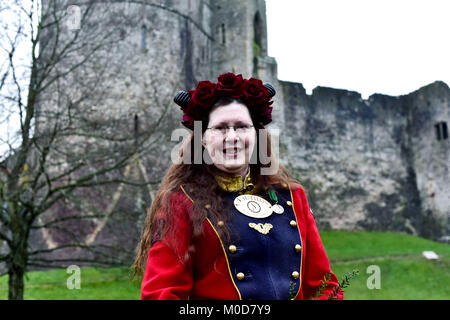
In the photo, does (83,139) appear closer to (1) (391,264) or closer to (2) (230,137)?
(1) (391,264)

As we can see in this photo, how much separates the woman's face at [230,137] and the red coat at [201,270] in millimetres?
241

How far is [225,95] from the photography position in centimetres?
241

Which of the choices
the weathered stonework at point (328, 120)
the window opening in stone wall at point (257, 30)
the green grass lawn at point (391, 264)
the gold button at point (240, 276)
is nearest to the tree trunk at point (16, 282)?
the green grass lawn at point (391, 264)

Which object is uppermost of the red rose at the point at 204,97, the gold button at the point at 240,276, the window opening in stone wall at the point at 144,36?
the window opening in stone wall at the point at 144,36

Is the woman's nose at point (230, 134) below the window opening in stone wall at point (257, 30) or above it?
below

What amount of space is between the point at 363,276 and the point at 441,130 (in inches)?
392

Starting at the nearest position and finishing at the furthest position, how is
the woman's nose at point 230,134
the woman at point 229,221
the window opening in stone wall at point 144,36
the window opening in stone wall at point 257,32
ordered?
the woman at point 229,221
the woman's nose at point 230,134
the window opening in stone wall at point 144,36
the window opening in stone wall at point 257,32

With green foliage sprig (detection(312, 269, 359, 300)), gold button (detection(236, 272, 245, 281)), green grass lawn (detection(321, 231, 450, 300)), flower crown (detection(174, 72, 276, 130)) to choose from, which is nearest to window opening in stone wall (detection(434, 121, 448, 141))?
green grass lawn (detection(321, 231, 450, 300))

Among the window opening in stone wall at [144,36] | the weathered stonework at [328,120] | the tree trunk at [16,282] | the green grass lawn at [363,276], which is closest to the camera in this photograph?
the tree trunk at [16,282]

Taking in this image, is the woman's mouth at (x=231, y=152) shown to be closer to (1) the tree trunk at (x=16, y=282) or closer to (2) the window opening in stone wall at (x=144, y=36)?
(1) the tree trunk at (x=16, y=282)

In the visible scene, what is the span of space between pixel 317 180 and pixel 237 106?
18034mm

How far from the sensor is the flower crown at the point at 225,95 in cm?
239

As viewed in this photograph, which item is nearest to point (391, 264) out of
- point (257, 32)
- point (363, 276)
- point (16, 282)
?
point (363, 276)

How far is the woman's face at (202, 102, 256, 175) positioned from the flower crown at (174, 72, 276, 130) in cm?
5
